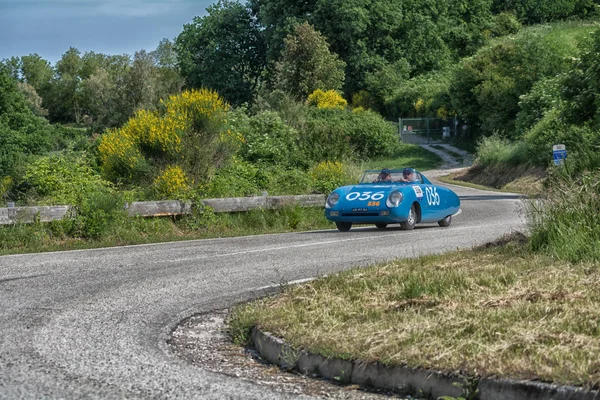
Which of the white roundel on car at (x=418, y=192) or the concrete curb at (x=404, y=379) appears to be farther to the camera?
the white roundel on car at (x=418, y=192)

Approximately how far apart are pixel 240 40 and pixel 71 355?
297ft

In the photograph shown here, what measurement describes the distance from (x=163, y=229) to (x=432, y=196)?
5548mm

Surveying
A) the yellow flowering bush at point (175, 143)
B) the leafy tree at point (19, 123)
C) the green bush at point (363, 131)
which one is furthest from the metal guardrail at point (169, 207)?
the leafy tree at point (19, 123)

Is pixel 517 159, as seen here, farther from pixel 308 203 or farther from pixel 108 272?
pixel 108 272

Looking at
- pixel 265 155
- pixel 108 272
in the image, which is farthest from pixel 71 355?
pixel 265 155

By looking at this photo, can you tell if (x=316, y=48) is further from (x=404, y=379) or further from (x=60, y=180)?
(x=404, y=379)

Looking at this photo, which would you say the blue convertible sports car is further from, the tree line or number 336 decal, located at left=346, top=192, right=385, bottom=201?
the tree line

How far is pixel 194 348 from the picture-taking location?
7.68 meters

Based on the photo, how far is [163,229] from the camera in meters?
18.9

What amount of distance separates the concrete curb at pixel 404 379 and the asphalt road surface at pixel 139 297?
1.72 feet

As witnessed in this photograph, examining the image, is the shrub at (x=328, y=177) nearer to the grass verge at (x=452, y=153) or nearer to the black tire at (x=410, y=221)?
the black tire at (x=410, y=221)

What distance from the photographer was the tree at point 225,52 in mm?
93688

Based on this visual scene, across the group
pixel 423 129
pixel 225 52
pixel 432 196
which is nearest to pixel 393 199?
pixel 432 196

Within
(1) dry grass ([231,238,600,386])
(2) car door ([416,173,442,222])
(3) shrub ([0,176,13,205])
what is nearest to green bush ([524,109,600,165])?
(2) car door ([416,173,442,222])
